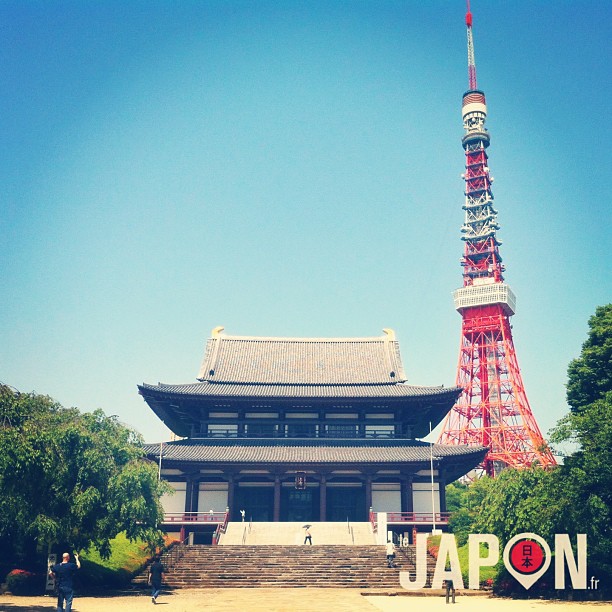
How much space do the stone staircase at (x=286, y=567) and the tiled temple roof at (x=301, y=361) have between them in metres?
16.2

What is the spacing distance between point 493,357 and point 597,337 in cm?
4374

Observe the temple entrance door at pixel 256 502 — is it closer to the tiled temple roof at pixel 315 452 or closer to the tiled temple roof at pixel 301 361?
the tiled temple roof at pixel 315 452

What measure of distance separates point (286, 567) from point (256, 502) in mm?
12979

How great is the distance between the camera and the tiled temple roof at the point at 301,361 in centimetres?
4981

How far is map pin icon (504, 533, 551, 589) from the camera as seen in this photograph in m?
25.9

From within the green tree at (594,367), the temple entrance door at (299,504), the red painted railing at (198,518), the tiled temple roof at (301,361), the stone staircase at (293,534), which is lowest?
the stone staircase at (293,534)

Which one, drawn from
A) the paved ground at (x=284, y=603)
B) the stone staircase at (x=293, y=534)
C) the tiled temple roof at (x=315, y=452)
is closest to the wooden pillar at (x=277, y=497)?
the stone staircase at (x=293, y=534)

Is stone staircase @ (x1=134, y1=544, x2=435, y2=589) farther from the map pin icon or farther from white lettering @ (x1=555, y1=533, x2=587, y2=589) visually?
white lettering @ (x1=555, y1=533, x2=587, y2=589)

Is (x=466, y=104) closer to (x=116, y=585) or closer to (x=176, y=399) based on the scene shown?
(x=176, y=399)

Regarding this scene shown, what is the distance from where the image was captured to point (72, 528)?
24625mm

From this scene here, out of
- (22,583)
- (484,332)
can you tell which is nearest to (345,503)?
(22,583)

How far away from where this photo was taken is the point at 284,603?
23062 mm

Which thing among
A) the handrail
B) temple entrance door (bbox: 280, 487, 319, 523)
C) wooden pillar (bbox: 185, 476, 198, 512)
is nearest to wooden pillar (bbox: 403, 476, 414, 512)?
temple entrance door (bbox: 280, 487, 319, 523)

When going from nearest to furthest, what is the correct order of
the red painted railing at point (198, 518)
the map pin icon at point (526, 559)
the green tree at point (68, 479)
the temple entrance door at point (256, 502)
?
the green tree at point (68, 479)
the map pin icon at point (526, 559)
the red painted railing at point (198, 518)
the temple entrance door at point (256, 502)
